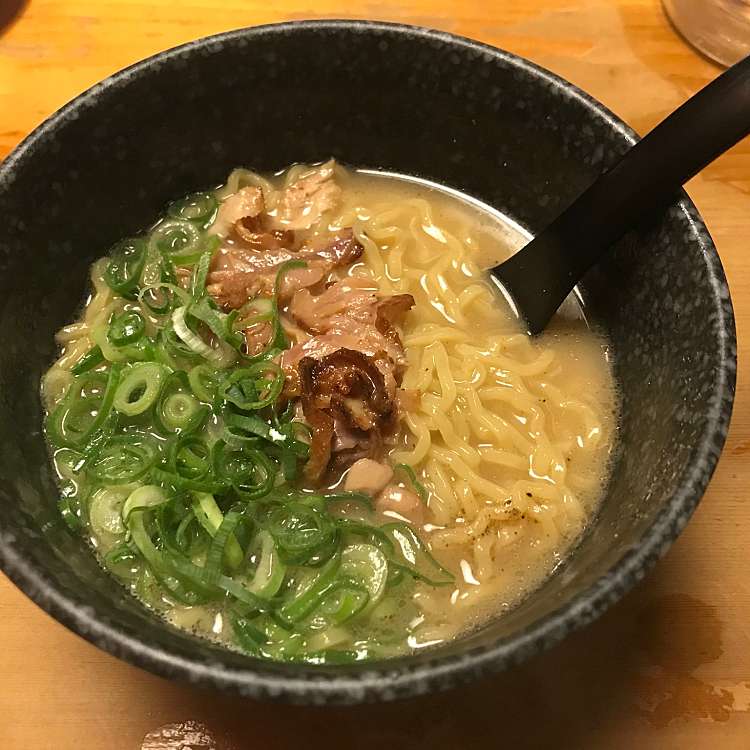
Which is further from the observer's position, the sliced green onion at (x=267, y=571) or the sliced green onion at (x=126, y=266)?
the sliced green onion at (x=126, y=266)

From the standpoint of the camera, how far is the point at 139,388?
2.19m

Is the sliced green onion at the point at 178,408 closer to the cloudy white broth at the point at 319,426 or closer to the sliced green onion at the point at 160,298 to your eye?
the cloudy white broth at the point at 319,426

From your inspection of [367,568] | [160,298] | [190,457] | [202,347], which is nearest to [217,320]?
[202,347]

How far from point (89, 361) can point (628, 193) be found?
1.63m

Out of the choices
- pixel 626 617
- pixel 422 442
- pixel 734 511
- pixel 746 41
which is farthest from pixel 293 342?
pixel 746 41

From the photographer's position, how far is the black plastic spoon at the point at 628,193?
191cm

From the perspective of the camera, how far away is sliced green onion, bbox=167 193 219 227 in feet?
8.86

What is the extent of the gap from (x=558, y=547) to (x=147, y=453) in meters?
1.14

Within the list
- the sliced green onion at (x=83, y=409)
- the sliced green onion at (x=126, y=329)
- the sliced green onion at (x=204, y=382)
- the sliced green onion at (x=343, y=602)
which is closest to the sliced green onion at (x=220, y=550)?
the sliced green onion at (x=343, y=602)

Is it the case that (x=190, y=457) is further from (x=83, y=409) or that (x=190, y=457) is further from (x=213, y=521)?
(x=83, y=409)

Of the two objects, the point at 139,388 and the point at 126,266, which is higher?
the point at 126,266

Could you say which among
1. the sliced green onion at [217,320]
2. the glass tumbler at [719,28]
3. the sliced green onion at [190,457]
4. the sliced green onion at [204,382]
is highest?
the glass tumbler at [719,28]

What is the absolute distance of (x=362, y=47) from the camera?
2.45m

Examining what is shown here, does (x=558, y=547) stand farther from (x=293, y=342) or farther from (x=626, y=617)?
(x=293, y=342)
